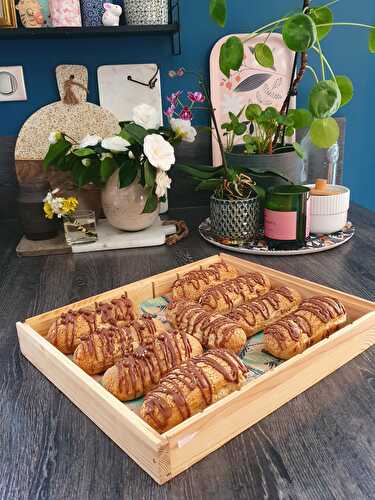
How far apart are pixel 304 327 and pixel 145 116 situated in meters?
0.88

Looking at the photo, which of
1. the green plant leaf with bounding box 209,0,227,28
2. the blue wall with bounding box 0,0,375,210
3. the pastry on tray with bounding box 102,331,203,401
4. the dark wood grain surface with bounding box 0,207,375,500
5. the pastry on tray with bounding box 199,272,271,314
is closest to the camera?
the dark wood grain surface with bounding box 0,207,375,500

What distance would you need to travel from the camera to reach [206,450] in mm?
660

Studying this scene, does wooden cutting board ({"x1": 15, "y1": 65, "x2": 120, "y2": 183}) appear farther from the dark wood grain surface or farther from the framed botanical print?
the dark wood grain surface

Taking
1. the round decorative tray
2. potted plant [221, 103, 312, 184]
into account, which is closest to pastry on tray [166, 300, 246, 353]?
the round decorative tray

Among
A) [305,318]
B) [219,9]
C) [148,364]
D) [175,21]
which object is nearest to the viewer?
[148,364]

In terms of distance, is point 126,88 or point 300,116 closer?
point 300,116

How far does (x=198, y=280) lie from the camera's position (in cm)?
113

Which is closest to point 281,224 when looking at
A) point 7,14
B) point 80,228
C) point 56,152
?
point 80,228

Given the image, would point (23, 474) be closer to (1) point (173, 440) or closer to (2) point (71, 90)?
(1) point (173, 440)

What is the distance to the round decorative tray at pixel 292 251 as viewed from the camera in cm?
137

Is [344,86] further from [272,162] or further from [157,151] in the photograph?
[157,151]

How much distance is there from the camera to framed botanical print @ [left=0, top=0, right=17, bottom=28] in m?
1.51

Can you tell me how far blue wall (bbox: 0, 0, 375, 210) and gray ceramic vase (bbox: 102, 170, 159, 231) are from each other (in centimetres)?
45

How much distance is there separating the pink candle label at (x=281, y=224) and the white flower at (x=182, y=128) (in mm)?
348
